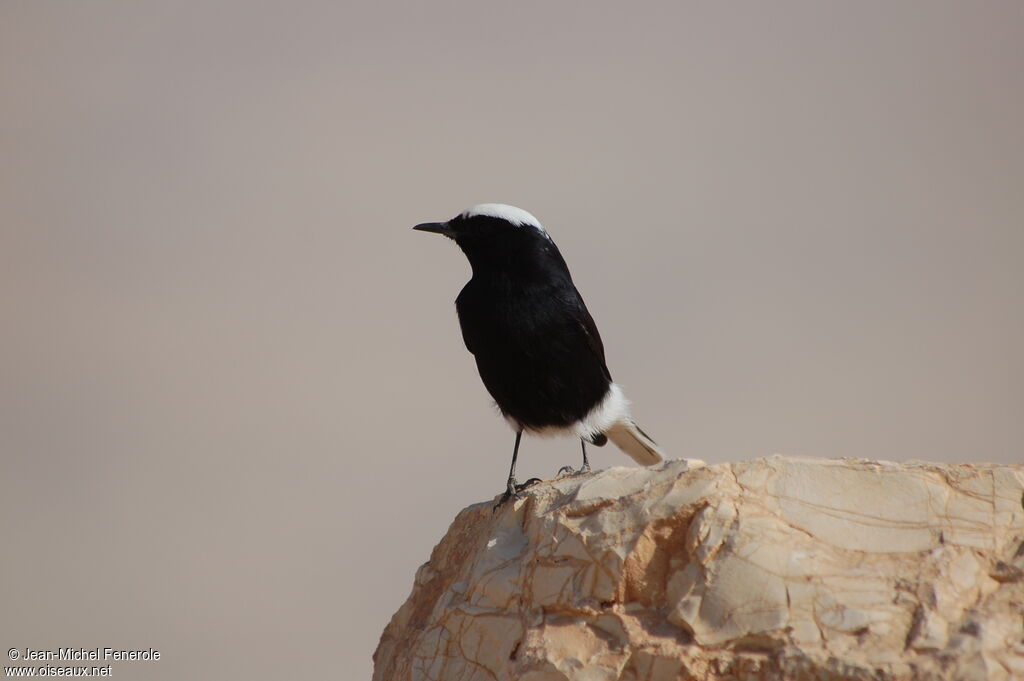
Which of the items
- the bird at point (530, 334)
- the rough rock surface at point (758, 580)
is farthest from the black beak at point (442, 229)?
the rough rock surface at point (758, 580)

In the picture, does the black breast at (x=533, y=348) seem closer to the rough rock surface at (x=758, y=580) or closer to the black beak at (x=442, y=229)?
the black beak at (x=442, y=229)

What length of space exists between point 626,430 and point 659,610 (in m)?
3.30

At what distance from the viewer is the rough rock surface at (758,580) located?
373 cm

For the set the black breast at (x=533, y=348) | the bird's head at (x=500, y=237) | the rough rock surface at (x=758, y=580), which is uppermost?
the bird's head at (x=500, y=237)

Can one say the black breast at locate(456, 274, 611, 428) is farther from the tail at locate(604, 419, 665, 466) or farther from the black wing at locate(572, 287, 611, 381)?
the tail at locate(604, 419, 665, 466)

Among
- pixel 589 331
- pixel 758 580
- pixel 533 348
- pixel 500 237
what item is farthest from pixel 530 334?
pixel 758 580

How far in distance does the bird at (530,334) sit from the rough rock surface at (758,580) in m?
1.99

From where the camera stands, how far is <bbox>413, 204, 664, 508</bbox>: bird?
22.6ft

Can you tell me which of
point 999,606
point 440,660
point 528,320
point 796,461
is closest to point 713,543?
point 796,461

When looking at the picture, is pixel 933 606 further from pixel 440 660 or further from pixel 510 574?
pixel 440 660

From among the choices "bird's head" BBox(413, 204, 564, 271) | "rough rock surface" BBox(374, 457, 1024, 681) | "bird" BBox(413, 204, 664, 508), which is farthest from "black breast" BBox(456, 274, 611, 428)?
"rough rock surface" BBox(374, 457, 1024, 681)

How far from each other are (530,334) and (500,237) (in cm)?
81

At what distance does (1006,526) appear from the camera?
4152 mm

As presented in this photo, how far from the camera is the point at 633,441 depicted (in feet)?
24.8
